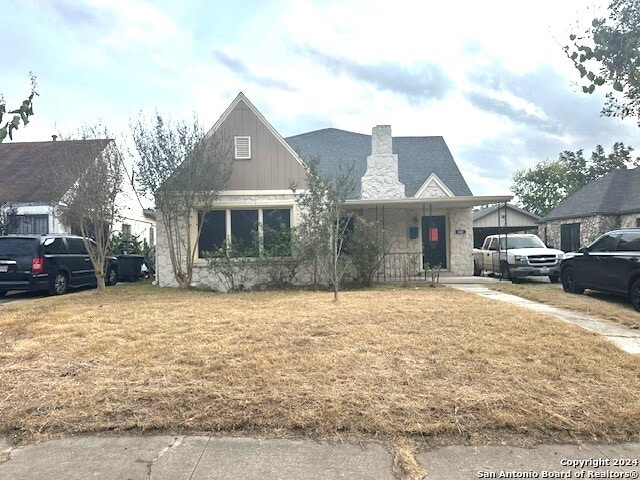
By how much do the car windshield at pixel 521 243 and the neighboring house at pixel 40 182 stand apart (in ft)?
41.1

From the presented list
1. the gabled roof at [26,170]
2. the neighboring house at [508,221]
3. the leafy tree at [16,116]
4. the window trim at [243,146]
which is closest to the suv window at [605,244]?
the window trim at [243,146]

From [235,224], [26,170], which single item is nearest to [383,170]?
[235,224]

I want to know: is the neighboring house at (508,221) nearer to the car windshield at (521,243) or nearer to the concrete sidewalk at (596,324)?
the car windshield at (521,243)

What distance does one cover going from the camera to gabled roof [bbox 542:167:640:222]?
21219 millimetres

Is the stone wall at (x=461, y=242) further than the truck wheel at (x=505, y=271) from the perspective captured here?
Yes

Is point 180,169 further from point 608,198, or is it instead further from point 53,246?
point 608,198

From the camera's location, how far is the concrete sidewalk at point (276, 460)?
2770 mm

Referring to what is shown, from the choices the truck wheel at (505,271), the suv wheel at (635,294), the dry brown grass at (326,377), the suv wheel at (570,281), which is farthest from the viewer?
the truck wheel at (505,271)

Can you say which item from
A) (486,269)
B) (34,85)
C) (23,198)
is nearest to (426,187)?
(486,269)

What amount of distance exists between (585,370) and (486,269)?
1301 centimetres

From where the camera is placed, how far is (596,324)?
6.93 m

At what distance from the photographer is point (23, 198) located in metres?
17.7

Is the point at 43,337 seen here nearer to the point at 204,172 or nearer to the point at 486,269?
the point at 204,172

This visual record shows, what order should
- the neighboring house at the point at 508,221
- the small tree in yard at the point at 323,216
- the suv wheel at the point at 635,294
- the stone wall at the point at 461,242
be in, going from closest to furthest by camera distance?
the suv wheel at the point at 635,294 → the small tree in yard at the point at 323,216 → the stone wall at the point at 461,242 → the neighboring house at the point at 508,221
